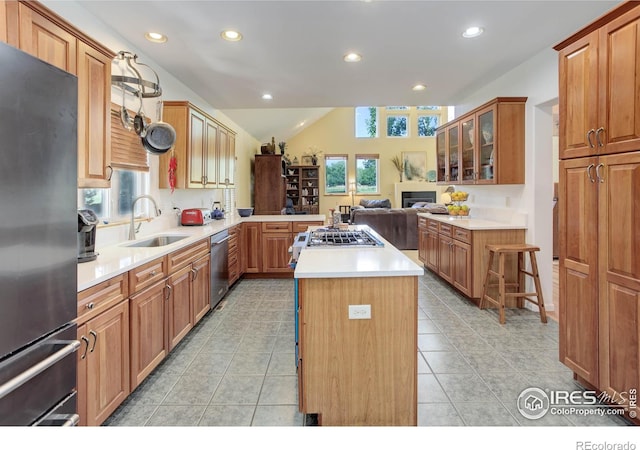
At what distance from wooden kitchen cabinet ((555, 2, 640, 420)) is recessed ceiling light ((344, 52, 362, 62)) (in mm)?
1653

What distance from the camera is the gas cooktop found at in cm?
245

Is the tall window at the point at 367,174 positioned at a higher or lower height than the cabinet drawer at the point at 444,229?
higher

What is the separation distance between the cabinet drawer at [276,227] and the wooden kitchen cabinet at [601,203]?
3.54m

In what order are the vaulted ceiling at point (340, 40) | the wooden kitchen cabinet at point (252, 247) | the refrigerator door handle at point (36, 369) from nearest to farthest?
the refrigerator door handle at point (36, 369) < the vaulted ceiling at point (340, 40) < the wooden kitchen cabinet at point (252, 247)

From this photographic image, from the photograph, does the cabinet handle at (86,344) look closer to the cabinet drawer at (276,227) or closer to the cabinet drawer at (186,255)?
the cabinet drawer at (186,255)

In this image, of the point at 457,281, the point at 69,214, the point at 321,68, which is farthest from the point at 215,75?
the point at 457,281

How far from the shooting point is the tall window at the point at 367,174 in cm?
1118

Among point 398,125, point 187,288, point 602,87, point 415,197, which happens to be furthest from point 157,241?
point 398,125

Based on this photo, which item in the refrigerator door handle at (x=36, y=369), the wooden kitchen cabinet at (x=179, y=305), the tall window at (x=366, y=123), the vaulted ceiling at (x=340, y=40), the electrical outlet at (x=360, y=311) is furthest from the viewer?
the tall window at (x=366, y=123)

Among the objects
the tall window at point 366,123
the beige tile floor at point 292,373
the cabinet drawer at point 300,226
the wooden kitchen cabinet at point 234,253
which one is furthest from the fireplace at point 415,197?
the beige tile floor at point 292,373

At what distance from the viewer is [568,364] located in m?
2.17

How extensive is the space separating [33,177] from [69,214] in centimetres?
21

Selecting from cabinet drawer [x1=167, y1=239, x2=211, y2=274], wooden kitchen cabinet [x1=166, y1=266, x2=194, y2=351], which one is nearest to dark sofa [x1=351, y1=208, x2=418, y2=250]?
cabinet drawer [x1=167, y1=239, x2=211, y2=274]
